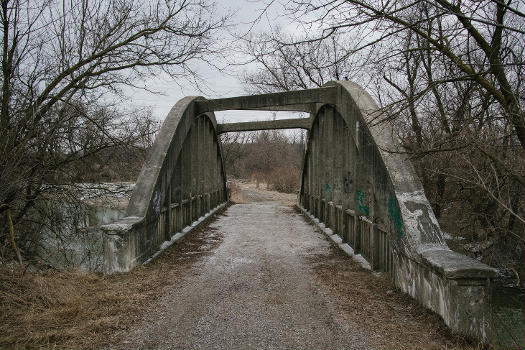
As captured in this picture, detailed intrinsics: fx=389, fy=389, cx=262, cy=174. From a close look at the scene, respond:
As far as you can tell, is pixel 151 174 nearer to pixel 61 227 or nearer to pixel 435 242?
pixel 61 227

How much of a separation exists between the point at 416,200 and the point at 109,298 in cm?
404

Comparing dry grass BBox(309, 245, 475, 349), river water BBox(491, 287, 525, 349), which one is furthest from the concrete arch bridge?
river water BBox(491, 287, 525, 349)

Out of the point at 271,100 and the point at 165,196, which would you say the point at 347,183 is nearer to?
the point at 271,100

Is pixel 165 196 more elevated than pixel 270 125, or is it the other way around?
pixel 270 125

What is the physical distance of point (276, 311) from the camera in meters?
4.48

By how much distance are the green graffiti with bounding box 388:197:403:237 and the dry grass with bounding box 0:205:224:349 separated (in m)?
3.22

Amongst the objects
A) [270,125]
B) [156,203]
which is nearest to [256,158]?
[270,125]

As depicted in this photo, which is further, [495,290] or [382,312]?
[495,290]

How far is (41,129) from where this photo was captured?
17.0 ft

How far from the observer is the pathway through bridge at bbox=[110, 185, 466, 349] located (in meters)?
3.69

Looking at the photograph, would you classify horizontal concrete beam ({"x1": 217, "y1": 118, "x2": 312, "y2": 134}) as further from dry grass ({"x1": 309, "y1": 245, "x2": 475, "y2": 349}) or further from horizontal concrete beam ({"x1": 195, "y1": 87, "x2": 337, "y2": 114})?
dry grass ({"x1": 309, "y1": 245, "x2": 475, "y2": 349})

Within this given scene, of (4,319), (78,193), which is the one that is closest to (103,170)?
(78,193)

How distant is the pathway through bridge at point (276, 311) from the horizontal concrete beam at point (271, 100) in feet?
11.5

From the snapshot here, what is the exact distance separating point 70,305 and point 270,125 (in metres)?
11.8
